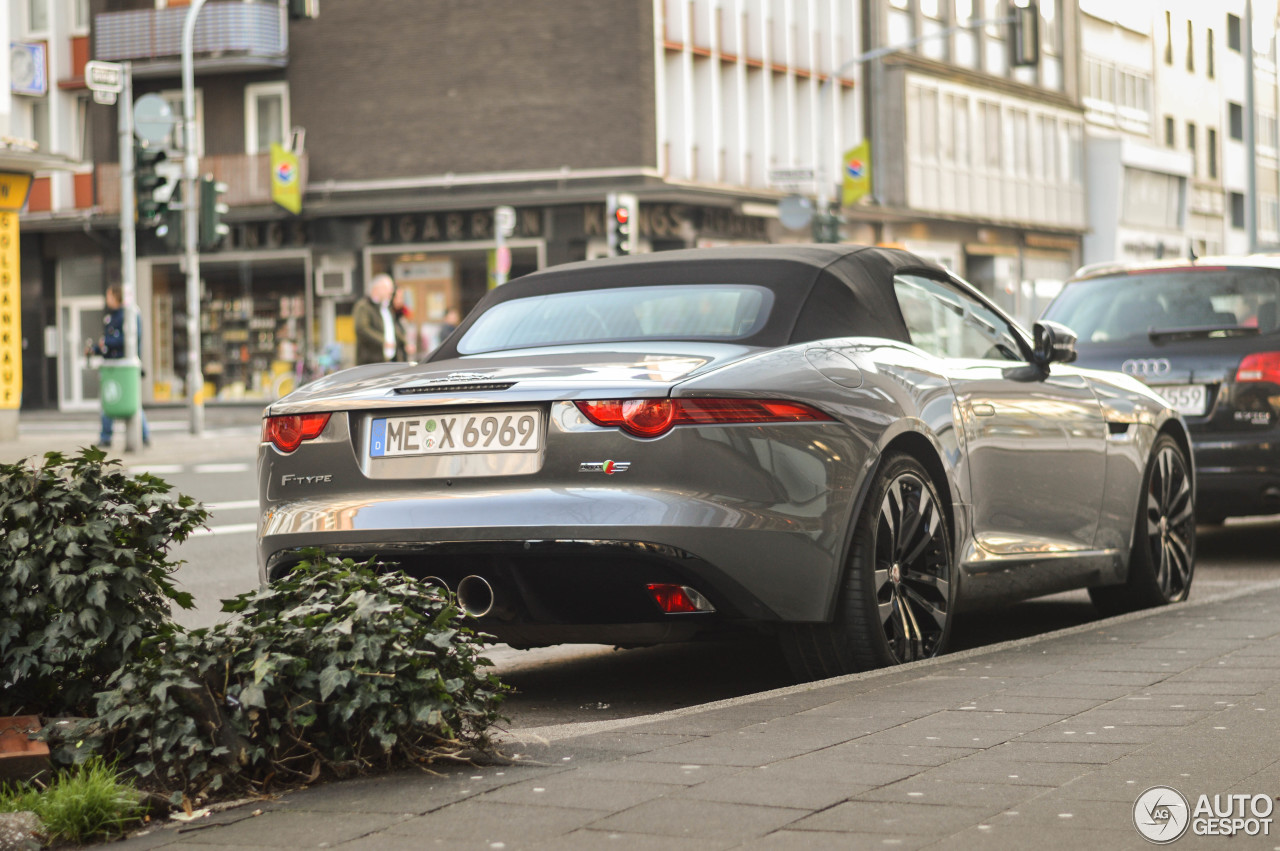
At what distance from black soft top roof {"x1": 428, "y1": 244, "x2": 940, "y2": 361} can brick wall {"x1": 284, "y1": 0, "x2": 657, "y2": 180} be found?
32.3 metres

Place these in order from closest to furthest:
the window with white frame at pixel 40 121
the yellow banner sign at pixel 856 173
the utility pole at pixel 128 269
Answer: the utility pole at pixel 128 269 < the yellow banner sign at pixel 856 173 < the window with white frame at pixel 40 121

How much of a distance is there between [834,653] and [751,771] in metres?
1.74

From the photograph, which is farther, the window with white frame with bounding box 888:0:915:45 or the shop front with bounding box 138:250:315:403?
the window with white frame with bounding box 888:0:915:45

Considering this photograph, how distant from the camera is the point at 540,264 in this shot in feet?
134

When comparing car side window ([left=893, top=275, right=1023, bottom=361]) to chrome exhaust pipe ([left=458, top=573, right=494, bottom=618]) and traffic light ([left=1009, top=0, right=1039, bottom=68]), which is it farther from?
traffic light ([left=1009, top=0, right=1039, bottom=68])

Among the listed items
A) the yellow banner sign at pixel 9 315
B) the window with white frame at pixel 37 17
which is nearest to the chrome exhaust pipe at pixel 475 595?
the yellow banner sign at pixel 9 315

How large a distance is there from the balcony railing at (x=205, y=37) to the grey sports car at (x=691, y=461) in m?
36.5

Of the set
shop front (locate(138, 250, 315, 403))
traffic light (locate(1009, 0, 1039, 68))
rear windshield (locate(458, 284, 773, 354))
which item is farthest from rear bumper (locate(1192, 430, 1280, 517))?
shop front (locate(138, 250, 315, 403))

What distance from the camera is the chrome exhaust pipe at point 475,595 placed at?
219 inches

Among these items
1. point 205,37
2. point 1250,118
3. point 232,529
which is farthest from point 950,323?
point 205,37

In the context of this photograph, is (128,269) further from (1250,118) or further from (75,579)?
(1250,118)

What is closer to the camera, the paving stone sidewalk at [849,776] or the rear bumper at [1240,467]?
the paving stone sidewalk at [849,776]

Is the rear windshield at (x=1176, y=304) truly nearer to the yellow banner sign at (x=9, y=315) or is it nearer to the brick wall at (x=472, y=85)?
the yellow banner sign at (x=9, y=315)

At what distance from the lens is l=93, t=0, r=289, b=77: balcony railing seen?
41719mm
